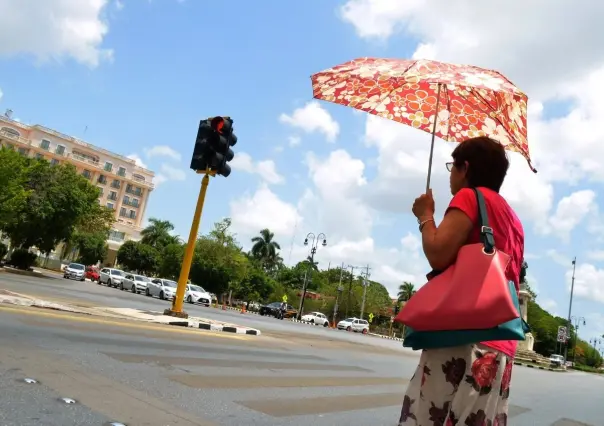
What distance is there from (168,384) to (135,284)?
117 feet

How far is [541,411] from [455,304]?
8.89 meters

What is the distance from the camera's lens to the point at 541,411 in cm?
916

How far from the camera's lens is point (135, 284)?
39.0 metres

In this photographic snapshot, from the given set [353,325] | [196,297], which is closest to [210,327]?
[196,297]

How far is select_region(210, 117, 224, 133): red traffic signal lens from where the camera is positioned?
13356mm

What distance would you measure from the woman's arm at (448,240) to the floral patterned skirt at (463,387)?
327 mm

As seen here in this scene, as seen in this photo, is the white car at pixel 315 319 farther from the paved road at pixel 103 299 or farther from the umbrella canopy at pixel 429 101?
the umbrella canopy at pixel 429 101

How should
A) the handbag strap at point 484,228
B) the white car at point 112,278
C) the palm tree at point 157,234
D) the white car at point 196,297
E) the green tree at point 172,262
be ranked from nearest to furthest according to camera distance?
the handbag strap at point 484,228, the white car at point 196,297, the white car at point 112,278, the green tree at point 172,262, the palm tree at point 157,234

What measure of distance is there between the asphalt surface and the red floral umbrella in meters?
2.88

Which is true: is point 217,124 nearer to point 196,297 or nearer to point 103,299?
point 103,299

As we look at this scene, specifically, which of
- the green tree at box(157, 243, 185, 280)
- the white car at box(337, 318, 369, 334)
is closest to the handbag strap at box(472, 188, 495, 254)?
the white car at box(337, 318, 369, 334)

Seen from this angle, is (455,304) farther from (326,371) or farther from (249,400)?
(326,371)

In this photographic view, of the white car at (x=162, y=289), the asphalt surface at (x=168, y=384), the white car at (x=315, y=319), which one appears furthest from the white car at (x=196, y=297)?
the asphalt surface at (x=168, y=384)

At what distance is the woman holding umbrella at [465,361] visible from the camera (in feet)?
6.19
